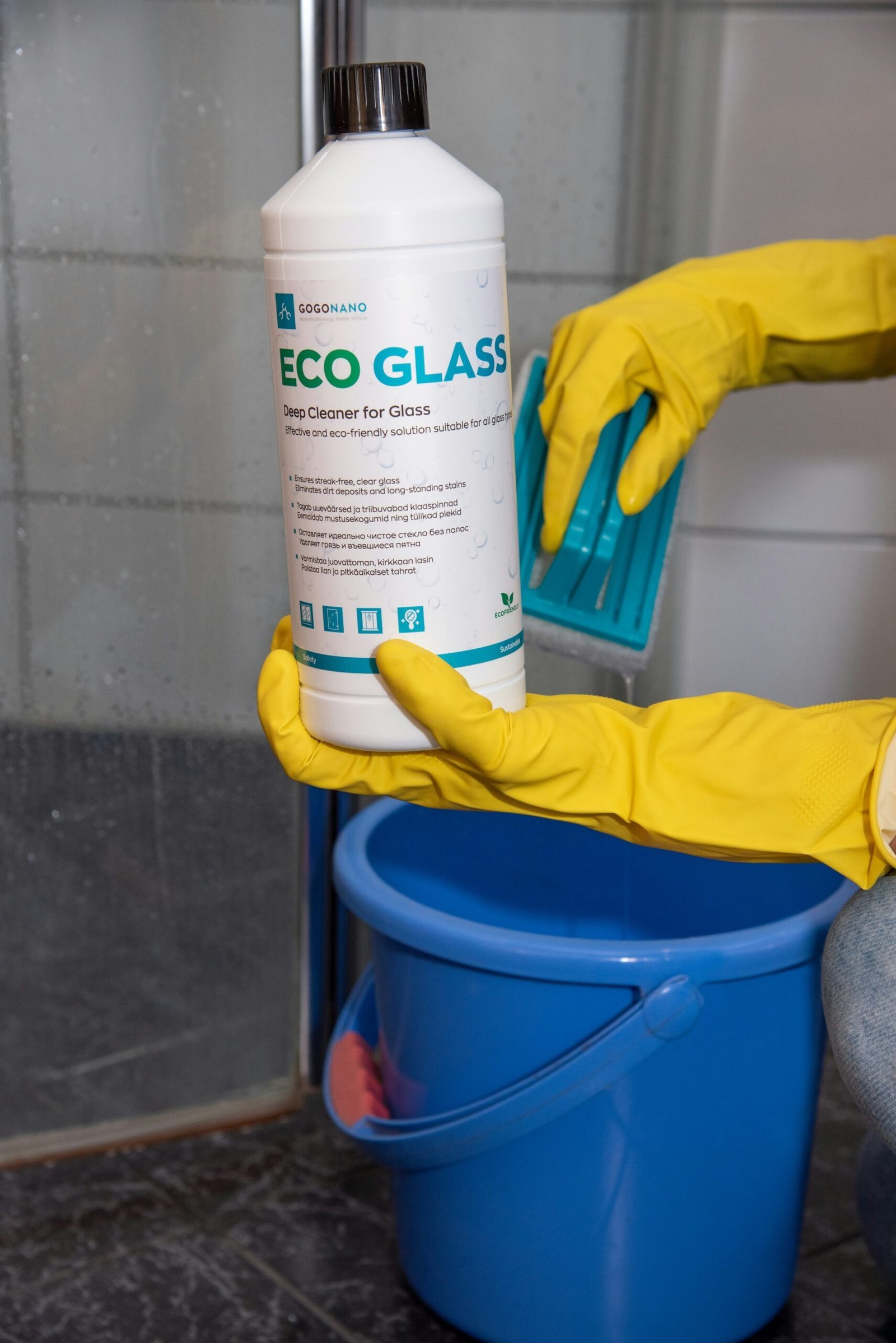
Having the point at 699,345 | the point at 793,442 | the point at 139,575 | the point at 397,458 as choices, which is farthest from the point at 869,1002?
the point at 793,442

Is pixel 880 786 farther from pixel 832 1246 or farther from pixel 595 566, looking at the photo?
pixel 832 1246

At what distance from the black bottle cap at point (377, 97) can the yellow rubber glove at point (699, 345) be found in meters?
0.30

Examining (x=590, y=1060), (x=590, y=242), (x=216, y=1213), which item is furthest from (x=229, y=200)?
(x=216, y=1213)

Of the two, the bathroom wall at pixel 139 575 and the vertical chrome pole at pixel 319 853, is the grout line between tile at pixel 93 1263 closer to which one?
the bathroom wall at pixel 139 575

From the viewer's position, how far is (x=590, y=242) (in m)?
1.31

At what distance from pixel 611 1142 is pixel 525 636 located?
1.24 feet

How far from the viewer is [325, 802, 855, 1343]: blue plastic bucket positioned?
0.91m

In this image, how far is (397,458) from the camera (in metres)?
0.63

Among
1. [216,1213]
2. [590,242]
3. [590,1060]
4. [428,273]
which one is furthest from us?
[590,242]

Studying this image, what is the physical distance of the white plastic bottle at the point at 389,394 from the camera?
2.01ft

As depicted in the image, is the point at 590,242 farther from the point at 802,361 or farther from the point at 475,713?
the point at 475,713

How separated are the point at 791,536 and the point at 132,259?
783 millimetres

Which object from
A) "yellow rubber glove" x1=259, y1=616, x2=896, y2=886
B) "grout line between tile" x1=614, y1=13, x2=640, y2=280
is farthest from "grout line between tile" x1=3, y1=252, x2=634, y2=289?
"yellow rubber glove" x1=259, y1=616, x2=896, y2=886

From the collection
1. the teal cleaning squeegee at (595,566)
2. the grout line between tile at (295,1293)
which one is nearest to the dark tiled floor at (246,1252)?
the grout line between tile at (295,1293)
